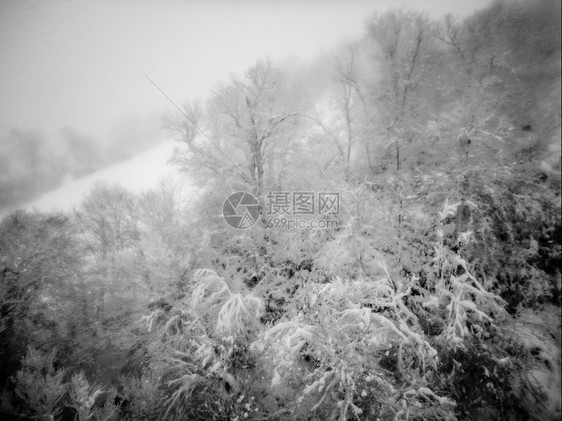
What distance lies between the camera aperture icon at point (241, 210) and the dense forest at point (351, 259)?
0.06m

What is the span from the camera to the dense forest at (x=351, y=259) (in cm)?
602

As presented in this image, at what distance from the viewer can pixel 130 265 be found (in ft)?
41.1

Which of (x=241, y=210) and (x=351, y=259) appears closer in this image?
(x=351, y=259)

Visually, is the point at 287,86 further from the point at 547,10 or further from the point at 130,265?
the point at 130,265

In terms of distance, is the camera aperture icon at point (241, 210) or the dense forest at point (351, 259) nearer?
the dense forest at point (351, 259)

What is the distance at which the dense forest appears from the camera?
19.7 feet

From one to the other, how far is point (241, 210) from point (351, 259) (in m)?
4.89

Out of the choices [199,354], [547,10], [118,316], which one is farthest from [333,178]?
[118,316]

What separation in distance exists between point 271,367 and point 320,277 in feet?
10.0

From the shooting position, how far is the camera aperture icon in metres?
10.1

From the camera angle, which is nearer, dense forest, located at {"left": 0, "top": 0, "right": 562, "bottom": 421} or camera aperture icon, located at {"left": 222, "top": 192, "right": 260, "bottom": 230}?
dense forest, located at {"left": 0, "top": 0, "right": 562, "bottom": 421}

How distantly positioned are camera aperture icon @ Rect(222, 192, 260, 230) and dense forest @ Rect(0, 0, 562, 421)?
65 mm

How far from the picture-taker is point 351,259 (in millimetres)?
8070

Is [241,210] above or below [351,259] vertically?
above
